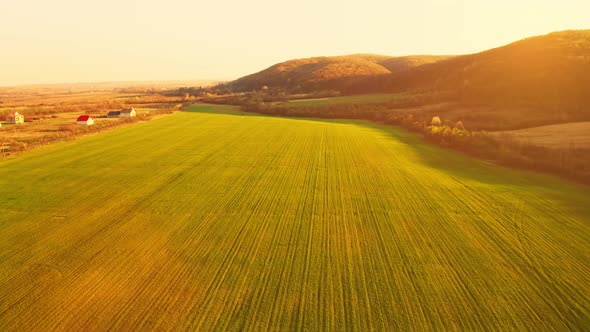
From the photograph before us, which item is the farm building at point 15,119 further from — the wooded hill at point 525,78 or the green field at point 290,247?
the wooded hill at point 525,78

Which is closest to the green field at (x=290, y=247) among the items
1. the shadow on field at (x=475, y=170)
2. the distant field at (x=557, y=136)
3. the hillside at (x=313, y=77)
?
the shadow on field at (x=475, y=170)

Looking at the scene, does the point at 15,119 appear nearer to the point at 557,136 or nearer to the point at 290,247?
the point at 290,247

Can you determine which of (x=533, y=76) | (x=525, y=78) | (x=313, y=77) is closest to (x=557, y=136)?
(x=525, y=78)

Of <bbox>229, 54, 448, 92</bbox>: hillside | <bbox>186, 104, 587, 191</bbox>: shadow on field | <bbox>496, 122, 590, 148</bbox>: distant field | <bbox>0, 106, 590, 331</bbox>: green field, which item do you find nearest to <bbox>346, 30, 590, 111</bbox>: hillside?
<bbox>496, 122, 590, 148</bbox>: distant field

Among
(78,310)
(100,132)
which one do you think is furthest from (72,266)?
(100,132)

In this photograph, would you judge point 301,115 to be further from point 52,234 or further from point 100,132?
point 52,234

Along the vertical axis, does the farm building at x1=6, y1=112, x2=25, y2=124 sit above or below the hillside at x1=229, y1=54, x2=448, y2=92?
below

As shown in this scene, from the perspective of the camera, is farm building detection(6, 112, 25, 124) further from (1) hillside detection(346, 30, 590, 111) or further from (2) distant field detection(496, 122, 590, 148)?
(1) hillside detection(346, 30, 590, 111)
